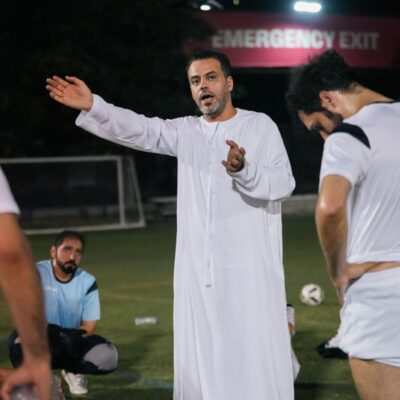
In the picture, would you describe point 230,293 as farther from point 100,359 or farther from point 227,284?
point 100,359

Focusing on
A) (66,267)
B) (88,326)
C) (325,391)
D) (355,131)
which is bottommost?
(325,391)

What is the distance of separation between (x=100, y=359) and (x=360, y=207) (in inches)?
152

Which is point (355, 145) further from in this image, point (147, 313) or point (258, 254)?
point (147, 313)

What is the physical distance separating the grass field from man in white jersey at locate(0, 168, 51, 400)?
500 centimetres

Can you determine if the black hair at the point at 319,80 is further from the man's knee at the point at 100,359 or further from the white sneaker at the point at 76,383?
the white sneaker at the point at 76,383

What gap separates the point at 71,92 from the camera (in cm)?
624

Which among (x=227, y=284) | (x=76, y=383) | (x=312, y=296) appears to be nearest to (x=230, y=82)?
(x=227, y=284)

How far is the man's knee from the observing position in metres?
8.02

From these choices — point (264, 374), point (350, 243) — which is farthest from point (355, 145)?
point (264, 374)

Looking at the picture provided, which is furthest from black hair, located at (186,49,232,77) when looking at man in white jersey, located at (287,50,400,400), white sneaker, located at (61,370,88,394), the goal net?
the goal net

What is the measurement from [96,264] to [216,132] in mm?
10644

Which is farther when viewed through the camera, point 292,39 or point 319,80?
point 292,39

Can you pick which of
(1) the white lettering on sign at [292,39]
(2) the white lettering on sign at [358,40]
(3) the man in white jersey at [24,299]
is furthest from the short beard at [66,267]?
(2) the white lettering on sign at [358,40]

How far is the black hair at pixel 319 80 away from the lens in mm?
4637
